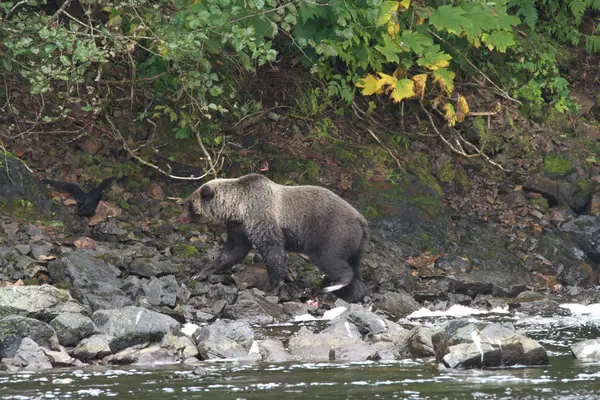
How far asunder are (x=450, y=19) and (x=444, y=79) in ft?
4.09

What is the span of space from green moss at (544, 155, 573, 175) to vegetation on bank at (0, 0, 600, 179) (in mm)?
1092

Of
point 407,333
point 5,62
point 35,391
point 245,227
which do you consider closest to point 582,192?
point 245,227

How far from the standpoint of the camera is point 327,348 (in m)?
9.06

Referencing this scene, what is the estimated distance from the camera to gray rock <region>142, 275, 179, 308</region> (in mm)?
11367

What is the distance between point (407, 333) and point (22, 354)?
329 centimetres

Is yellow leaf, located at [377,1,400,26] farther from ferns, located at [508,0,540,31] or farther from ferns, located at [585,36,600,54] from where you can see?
ferns, located at [585,36,600,54]

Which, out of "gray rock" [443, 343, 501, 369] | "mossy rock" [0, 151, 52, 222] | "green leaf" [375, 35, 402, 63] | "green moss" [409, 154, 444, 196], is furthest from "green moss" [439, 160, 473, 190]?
"gray rock" [443, 343, 501, 369]

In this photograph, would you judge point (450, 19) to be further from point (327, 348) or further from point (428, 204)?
point (327, 348)

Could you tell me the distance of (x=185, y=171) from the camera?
14.8 metres

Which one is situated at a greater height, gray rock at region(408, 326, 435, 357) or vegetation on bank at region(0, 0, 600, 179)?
vegetation on bank at region(0, 0, 600, 179)

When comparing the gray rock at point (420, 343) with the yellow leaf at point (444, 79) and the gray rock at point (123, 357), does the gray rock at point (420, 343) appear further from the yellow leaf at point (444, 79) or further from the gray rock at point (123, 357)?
the yellow leaf at point (444, 79)

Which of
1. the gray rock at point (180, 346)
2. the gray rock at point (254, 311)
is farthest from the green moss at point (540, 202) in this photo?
the gray rock at point (180, 346)

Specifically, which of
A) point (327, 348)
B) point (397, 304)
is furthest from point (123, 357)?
point (397, 304)

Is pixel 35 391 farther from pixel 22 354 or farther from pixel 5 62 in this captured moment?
pixel 5 62
